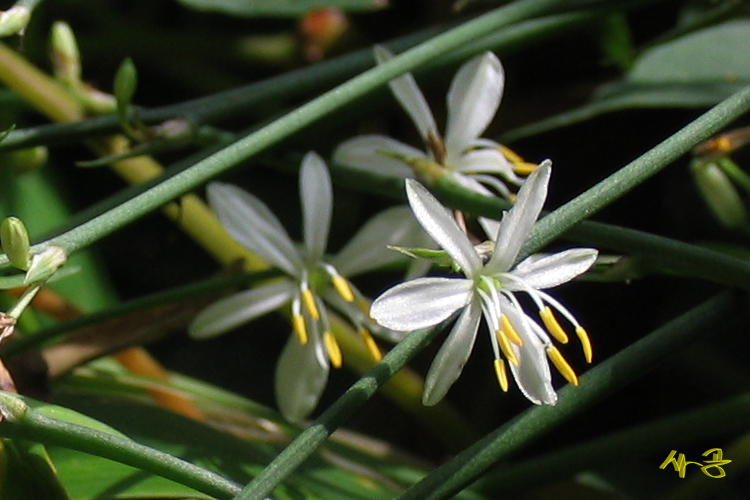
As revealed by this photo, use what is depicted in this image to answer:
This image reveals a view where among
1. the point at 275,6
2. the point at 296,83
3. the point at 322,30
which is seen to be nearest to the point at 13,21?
the point at 296,83

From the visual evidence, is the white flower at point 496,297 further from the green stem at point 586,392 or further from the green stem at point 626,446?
the green stem at point 626,446

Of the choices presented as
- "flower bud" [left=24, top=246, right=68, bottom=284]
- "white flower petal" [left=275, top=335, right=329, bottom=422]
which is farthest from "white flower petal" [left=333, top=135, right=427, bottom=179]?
"flower bud" [left=24, top=246, right=68, bottom=284]

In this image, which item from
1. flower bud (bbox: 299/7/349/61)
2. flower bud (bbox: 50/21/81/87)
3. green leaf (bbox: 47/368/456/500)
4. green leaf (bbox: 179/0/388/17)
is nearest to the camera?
green leaf (bbox: 47/368/456/500)

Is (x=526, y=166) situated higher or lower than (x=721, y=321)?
higher

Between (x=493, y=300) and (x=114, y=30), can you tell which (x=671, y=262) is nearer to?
(x=493, y=300)

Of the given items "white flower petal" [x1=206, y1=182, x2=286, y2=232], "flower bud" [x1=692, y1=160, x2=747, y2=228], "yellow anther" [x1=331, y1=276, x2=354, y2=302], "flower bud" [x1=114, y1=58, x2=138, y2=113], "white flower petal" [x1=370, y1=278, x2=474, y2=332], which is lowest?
"white flower petal" [x1=370, y1=278, x2=474, y2=332]

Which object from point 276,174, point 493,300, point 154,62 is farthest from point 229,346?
point 493,300

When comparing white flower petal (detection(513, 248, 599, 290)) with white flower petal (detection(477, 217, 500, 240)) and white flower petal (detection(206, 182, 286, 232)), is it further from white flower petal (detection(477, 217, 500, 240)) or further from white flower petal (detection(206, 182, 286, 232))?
white flower petal (detection(206, 182, 286, 232))

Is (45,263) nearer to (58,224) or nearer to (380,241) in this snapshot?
(380,241)
